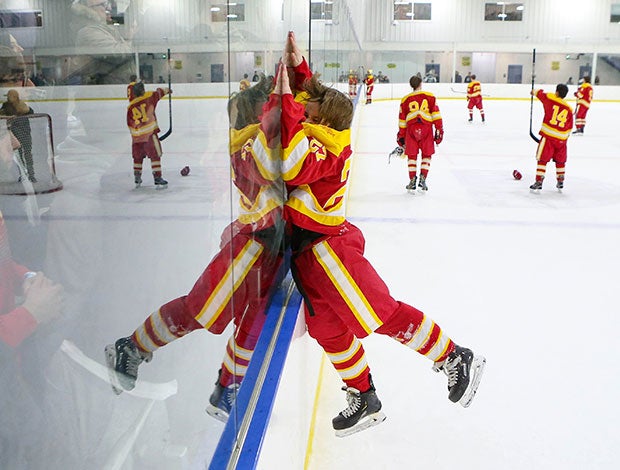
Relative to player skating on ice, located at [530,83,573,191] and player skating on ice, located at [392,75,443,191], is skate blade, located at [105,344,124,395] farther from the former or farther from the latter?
player skating on ice, located at [530,83,573,191]

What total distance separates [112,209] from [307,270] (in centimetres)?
113

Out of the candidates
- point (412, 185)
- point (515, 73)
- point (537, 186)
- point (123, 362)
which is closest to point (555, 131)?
point (537, 186)

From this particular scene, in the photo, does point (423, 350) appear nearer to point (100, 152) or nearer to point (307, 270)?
point (307, 270)

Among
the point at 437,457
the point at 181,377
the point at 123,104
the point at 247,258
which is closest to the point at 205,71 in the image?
the point at 123,104

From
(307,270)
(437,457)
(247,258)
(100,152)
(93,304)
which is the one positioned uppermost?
(100,152)

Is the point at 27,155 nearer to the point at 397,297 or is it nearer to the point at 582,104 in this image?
the point at 397,297

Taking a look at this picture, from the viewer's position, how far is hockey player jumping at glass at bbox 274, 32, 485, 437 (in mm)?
1502

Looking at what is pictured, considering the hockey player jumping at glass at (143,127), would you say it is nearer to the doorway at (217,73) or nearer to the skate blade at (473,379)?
the doorway at (217,73)

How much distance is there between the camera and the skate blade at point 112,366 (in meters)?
0.52

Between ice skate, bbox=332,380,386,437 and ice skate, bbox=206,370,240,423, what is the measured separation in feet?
2.49

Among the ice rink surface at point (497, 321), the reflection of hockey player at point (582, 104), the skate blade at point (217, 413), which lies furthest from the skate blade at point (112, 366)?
the reflection of hockey player at point (582, 104)

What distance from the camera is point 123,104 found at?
512mm

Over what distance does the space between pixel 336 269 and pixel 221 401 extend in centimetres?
67

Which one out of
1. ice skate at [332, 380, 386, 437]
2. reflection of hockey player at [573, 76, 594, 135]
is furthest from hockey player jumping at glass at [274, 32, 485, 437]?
reflection of hockey player at [573, 76, 594, 135]
